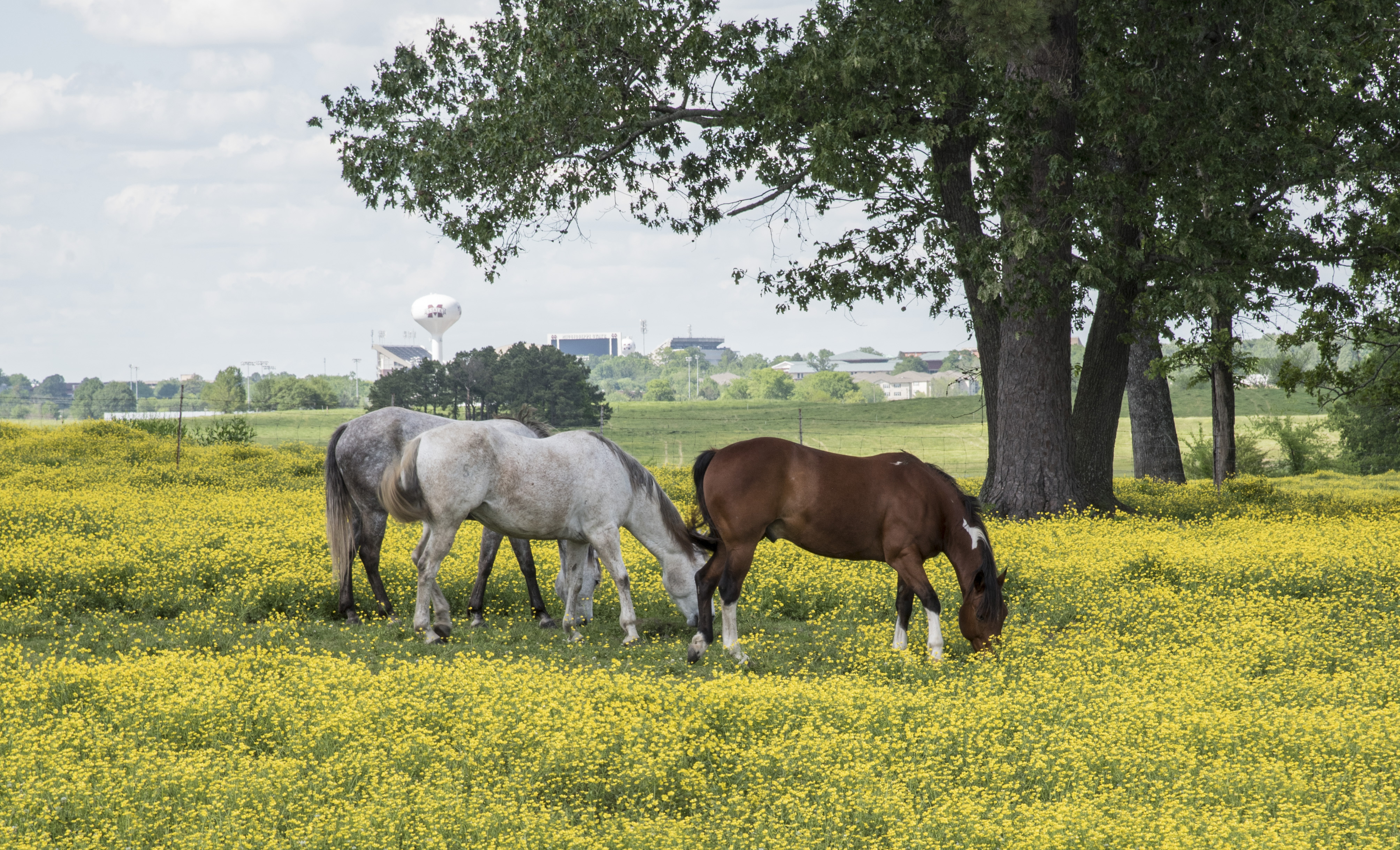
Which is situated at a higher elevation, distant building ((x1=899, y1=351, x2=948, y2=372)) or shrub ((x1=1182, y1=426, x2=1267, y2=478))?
distant building ((x1=899, y1=351, x2=948, y2=372))

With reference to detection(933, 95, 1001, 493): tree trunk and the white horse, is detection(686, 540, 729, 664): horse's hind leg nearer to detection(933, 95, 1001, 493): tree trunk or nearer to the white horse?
the white horse

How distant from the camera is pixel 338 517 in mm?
10211

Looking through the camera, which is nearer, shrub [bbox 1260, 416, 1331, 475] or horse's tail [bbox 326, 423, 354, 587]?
horse's tail [bbox 326, 423, 354, 587]

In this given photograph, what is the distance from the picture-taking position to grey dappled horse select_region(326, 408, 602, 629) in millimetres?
10062

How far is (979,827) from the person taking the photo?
4.76 metres

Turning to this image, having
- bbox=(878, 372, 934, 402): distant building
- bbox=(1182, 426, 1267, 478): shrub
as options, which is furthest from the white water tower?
bbox=(1182, 426, 1267, 478): shrub

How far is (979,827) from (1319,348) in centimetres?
1592

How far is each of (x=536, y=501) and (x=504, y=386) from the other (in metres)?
50.0

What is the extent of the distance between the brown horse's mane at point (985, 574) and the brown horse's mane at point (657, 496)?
226cm

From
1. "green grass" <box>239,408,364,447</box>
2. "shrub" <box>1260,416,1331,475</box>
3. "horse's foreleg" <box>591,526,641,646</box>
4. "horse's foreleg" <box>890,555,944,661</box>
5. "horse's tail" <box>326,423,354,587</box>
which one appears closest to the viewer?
"horse's foreleg" <box>890,555,944,661</box>

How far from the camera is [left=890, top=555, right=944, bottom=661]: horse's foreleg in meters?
8.13

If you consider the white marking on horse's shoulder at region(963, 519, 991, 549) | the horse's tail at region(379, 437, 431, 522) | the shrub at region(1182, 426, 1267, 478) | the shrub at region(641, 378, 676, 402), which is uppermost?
the shrub at region(641, 378, 676, 402)

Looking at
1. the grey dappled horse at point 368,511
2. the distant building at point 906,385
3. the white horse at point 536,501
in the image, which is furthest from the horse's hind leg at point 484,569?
the distant building at point 906,385

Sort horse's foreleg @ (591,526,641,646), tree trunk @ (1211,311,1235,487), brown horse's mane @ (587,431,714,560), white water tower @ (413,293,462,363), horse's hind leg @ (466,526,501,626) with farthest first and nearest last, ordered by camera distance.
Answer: white water tower @ (413,293,462,363)
tree trunk @ (1211,311,1235,487)
horse's hind leg @ (466,526,501,626)
brown horse's mane @ (587,431,714,560)
horse's foreleg @ (591,526,641,646)
